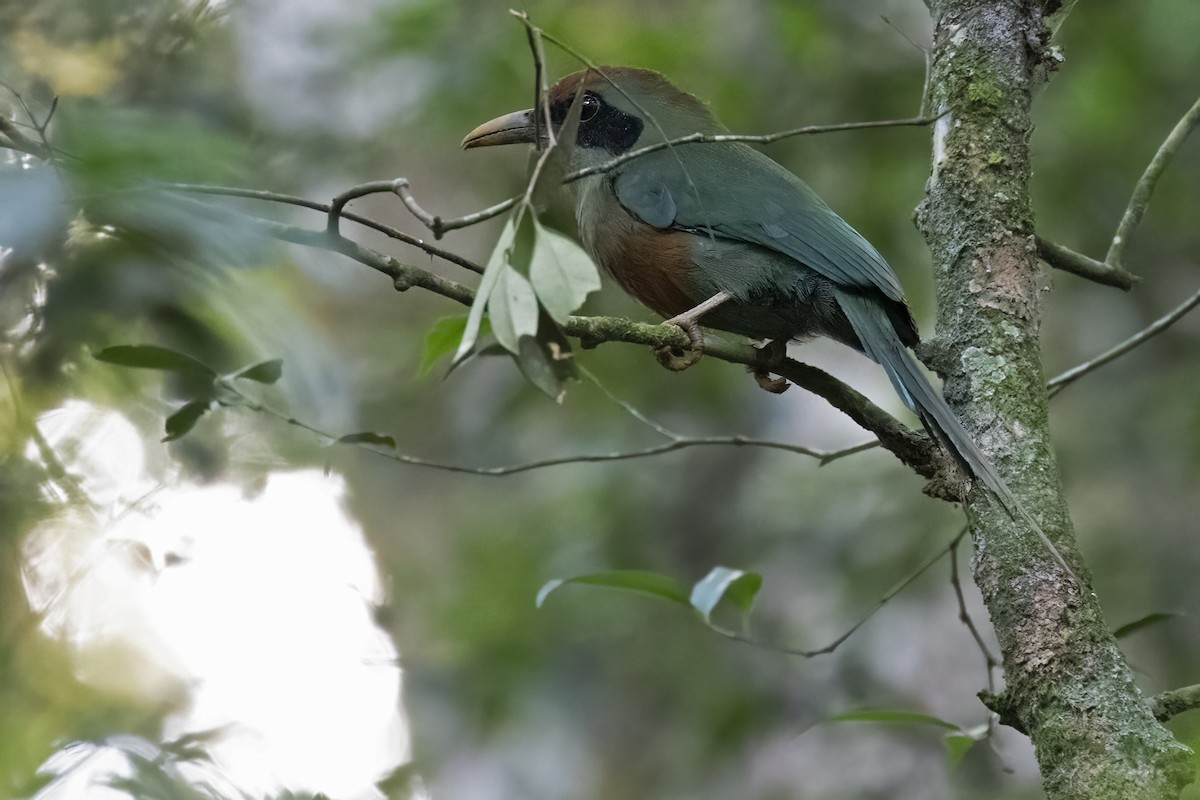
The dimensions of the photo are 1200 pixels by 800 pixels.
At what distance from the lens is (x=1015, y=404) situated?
2219mm

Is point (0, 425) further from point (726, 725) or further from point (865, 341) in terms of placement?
point (726, 725)

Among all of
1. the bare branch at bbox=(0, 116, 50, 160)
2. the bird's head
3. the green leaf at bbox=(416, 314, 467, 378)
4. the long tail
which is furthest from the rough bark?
the bare branch at bbox=(0, 116, 50, 160)

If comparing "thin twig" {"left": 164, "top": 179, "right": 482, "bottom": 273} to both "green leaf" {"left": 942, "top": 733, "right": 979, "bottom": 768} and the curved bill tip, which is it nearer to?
"green leaf" {"left": 942, "top": 733, "right": 979, "bottom": 768}

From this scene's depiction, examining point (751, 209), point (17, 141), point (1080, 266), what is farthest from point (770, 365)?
point (17, 141)

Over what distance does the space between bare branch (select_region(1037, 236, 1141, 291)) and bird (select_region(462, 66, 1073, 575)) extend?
0.39 meters

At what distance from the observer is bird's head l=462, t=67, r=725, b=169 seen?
3.82m

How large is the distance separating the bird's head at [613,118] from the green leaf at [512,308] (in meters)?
2.28

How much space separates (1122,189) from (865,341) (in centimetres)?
328

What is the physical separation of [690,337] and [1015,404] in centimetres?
86

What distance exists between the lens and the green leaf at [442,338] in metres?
2.43

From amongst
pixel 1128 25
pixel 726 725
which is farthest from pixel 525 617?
pixel 1128 25

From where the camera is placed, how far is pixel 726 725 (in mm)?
5094

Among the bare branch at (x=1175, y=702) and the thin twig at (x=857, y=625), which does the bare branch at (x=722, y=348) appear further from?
the bare branch at (x=1175, y=702)

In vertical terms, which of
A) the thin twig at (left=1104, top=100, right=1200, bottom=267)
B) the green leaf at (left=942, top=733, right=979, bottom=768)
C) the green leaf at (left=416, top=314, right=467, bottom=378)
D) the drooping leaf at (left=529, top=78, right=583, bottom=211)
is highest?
the thin twig at (left=1104, top=100, right=1200, bottom=267)
